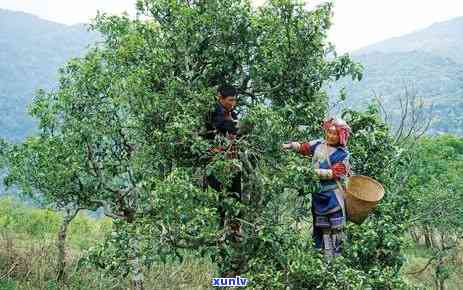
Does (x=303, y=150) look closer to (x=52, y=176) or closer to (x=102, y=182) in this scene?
(x=102, y=182)

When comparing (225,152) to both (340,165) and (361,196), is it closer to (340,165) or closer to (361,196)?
(340,165)

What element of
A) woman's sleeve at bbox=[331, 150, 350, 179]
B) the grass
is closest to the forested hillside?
woman's sleeve at bbox=[331, 150, 350, 179]

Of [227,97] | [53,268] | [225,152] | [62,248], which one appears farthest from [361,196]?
[53,268]

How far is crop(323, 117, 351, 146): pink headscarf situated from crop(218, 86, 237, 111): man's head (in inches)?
37.4

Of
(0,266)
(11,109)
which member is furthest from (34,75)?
(0,266)

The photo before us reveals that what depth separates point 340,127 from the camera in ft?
18.8

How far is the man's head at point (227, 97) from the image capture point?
5.63 meters

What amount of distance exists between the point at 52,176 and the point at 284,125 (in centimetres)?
273

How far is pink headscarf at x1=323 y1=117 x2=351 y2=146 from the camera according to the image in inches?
226

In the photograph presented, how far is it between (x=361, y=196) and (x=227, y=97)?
1593 millimetres

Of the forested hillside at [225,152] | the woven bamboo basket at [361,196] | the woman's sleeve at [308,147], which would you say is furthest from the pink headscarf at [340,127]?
the woven bamboo basket at [361,196]

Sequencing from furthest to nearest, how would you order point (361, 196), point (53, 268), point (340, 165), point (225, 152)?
point (53, 268) → point (340, 165) → point (361, 196) → point (225, 152)

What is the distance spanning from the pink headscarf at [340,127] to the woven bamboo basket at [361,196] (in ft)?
1.32

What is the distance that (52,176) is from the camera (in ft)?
21.4
